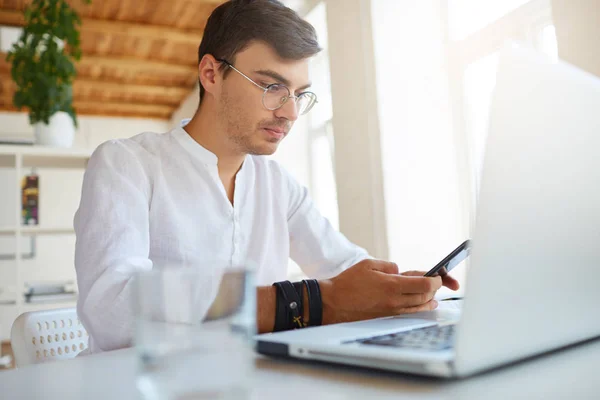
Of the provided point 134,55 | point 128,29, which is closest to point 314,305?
point 128,29

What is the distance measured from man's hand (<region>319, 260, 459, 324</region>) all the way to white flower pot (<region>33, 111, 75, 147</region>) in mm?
2493

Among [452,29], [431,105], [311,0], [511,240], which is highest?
[311,0]

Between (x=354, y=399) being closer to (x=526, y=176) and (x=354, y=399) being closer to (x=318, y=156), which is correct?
(x=526, y=176)

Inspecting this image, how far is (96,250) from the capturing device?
0.99 metres

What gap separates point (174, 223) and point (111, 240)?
0.32m

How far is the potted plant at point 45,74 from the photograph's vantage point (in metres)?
2.91

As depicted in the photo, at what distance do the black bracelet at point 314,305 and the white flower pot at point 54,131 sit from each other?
250cm

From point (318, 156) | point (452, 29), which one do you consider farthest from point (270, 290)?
point (318, 156)

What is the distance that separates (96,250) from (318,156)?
3.48 meters

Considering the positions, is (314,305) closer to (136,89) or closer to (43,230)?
(43,230)

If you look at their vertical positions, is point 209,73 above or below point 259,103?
above

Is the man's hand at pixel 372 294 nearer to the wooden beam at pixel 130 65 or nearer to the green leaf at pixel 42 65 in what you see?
the green leaf at pixel 42 65

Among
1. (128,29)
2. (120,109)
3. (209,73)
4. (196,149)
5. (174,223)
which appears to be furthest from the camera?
(120,109)

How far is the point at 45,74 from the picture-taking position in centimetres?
292
